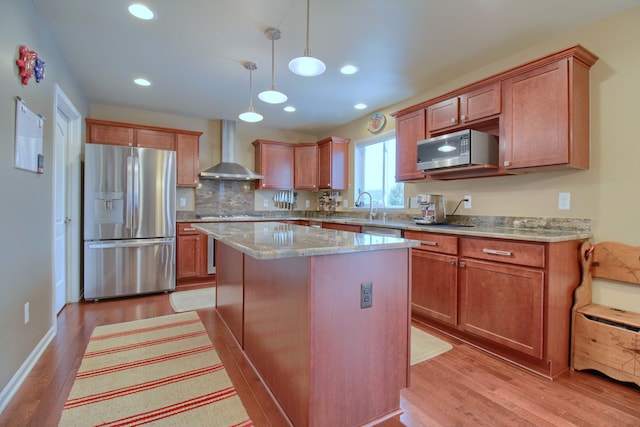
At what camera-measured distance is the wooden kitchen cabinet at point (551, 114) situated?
2.17 meters

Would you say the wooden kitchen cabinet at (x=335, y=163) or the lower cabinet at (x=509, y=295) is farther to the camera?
the wooden kitchen cabinet at (x=335, y=163)

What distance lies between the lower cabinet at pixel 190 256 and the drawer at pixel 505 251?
11.0 feet

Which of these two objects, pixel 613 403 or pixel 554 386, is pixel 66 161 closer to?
pixel 554 386

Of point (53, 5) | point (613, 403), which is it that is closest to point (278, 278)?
point (613, 403)

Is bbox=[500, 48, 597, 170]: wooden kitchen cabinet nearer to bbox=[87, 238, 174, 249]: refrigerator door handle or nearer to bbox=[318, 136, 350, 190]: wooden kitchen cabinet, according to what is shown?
bbox=[318, 136, 350, 190]: wooden kitchen cabinet

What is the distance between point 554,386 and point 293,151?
14.9ft

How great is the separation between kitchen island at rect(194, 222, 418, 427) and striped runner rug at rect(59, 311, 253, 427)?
33 cm

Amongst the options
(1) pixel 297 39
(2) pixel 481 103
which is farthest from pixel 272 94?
(2) pixel 481 103

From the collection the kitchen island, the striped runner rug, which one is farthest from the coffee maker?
the striped runner rug

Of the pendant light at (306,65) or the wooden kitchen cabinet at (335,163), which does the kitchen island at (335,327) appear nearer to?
the pendant light at (306,65)

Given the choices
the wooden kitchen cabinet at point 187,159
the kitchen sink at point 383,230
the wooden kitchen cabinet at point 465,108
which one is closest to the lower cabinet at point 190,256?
the wooden kitchen cabinet at point 187,159

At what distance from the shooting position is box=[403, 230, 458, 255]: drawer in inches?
99.9

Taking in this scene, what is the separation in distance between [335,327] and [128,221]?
327cm

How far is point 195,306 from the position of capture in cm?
338
